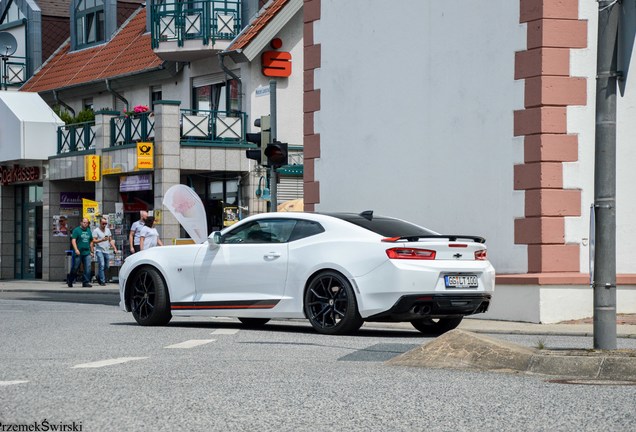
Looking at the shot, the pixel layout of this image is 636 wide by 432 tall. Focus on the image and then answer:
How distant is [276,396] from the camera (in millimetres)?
8844

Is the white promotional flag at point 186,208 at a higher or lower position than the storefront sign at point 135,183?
lower

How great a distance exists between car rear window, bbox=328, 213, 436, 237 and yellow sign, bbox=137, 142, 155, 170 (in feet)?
62.9

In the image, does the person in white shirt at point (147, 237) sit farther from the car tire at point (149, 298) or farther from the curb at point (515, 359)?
the curb at point (515, 359)

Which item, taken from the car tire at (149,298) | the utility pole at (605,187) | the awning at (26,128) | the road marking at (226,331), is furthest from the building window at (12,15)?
the utility pole at (605,187)

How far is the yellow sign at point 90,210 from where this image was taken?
37.1 metres

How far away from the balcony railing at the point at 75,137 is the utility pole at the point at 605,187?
2876 centimetres

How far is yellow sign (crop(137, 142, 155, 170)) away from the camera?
113 feet

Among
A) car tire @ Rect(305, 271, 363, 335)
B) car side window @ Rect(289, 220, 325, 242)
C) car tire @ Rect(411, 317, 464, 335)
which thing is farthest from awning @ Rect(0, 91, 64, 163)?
car tire @ Rect(305, 271, 363, 335)

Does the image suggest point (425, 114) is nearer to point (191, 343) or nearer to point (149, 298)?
point (149, 298)

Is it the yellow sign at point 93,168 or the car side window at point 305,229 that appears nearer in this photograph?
the car side window at point 305,229

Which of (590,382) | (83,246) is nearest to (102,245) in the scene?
(83,246)

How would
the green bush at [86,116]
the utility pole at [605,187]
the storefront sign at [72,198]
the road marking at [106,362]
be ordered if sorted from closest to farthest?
the utility pole at [605,187], the road marking at [106,362], the green bush at [86,116], the storefront sign at [72,198]

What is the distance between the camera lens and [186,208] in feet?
84.5

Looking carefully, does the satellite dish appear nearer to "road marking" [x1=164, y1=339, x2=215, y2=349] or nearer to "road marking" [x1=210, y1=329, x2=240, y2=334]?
"road marking" [x1=210, y1=329, x2=240, y2=334]
